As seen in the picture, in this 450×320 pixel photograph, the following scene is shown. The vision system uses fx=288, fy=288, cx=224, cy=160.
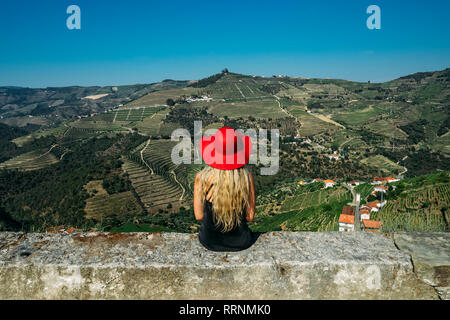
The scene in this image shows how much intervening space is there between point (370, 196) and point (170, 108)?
86.6 meters

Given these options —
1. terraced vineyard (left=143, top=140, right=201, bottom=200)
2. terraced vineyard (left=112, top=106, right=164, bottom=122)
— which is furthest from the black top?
terraced vineyard (left=112, top=106, right=164, bottom=122)

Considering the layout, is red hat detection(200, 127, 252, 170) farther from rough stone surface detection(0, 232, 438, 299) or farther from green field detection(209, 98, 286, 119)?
green field detection(209, 98, 286, 119)

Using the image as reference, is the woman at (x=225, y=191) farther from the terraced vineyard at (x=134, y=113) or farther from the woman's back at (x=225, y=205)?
the terraced vineyard at (x=134, y=113)

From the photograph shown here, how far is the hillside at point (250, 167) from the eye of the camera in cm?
3747

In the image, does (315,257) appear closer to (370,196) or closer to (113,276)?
(113,276)

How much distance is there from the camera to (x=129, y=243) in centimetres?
278

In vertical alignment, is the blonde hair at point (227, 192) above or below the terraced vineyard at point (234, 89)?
below

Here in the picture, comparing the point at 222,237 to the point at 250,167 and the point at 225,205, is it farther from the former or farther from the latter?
the point at 250,167

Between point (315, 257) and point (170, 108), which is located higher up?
point (170, 108)

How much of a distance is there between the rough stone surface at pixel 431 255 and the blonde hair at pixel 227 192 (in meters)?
1.55

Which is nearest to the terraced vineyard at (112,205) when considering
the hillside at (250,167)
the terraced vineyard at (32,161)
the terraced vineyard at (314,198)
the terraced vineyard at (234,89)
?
the hillside at (250,167)

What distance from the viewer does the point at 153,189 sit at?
4747cm

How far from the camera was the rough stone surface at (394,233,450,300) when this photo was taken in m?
2.40
